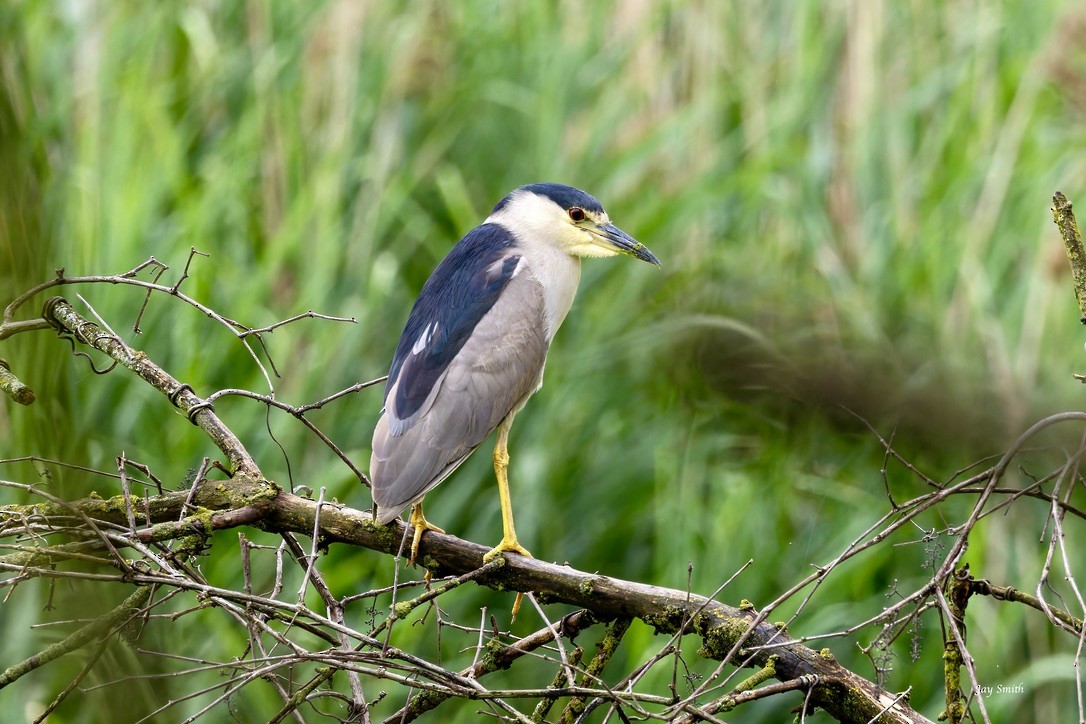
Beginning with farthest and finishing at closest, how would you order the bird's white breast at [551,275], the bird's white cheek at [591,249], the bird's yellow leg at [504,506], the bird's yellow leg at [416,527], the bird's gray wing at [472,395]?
the bird's white cheek at [591,249]
the bird's white breast at [551,275]
the bird's gray wing at [472,395]
the bird's yellow leg at [504,506]
the bird's yellow leg at [416,527]

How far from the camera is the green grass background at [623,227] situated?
3.04 meters

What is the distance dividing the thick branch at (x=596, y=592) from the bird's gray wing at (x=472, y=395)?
36 centimetres

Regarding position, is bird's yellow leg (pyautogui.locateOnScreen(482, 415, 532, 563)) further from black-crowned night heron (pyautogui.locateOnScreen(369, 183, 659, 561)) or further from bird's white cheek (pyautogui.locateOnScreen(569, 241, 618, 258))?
bird's white cheek (pyautogui.locateOnScreen(569, 241, 618, 258))

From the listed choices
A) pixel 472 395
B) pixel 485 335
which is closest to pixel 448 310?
pixel 485 335

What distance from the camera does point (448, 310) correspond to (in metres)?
2.46

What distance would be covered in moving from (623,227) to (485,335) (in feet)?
4.23

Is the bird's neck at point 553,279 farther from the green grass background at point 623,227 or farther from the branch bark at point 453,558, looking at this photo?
the branch bark at point 453,558

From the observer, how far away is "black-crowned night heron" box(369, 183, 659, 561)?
2303mm

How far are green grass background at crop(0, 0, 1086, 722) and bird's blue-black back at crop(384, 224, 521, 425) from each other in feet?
1.58

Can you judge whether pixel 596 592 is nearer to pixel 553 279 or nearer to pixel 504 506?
pixel 504 506

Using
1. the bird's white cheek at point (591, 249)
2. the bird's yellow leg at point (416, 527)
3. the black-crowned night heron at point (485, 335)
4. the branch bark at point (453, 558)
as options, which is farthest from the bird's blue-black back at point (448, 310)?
the branch bark at point (453, 558)

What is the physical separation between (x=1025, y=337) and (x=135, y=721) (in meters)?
3.00

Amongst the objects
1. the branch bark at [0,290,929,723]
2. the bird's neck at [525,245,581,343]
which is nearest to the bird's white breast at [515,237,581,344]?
the bird's neck at [525,245,581,343]

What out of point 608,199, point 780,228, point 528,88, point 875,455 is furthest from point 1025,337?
point 528,88
